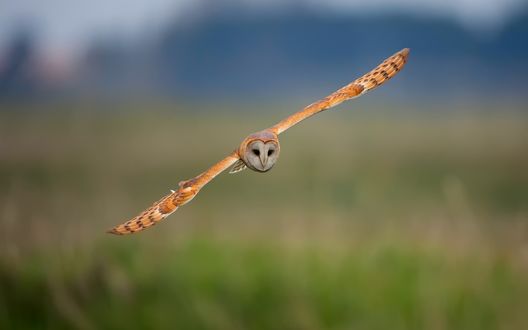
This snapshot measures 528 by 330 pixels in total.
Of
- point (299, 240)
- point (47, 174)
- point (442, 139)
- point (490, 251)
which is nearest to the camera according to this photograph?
point (490, 251)

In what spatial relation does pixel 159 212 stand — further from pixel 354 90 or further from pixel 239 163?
pixel 354 90

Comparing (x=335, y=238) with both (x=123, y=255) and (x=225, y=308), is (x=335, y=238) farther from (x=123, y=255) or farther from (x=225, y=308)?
(x=123, y=255)

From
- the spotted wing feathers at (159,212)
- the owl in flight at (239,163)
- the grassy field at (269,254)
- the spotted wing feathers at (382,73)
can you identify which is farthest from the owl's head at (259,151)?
the grassy field at (269,254)

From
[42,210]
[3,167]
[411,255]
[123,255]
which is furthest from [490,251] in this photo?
[3,167]

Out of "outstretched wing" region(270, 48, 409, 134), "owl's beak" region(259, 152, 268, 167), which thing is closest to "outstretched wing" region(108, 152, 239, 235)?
"owl's beak" region(259, 152, 268, 167)

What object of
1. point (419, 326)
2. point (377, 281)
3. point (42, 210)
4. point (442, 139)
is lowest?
point (419, 326)

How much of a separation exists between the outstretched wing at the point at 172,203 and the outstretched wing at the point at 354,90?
0.31m

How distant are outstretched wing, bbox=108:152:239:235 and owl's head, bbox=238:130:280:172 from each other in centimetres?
9

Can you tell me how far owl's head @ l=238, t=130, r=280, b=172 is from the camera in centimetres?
312

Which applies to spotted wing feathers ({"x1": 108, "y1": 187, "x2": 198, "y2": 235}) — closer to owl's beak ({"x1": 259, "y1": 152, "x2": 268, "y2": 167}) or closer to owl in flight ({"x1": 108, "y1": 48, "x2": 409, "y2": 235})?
owl in flight ({"x1": 108, "y1": 48, "x2": 409, "y2": 235})

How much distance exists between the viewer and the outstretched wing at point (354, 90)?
10.8 ft

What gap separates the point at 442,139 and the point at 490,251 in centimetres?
296

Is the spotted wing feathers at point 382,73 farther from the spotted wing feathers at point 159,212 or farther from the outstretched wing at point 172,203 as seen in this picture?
the spotted wing feathers at point 159,212

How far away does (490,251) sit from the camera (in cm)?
897
